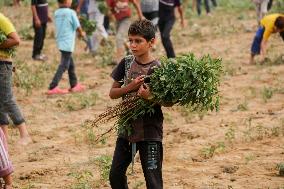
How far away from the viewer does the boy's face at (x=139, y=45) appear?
496 cm

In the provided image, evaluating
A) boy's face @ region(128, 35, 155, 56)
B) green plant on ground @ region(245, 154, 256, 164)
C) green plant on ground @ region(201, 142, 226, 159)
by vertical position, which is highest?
boy's face @ region(128, 35, 155, 56)

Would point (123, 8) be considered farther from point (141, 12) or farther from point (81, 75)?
point (81, 75)

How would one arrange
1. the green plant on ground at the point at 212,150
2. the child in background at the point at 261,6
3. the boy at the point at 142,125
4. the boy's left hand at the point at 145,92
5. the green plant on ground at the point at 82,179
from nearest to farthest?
the boy's left hand at the point at 145,92, the boy at the point at 142,125, the green plant on ground at the point at 82,179, the green plant on ground at the point at 212,150, the child in background at the point at 261,6

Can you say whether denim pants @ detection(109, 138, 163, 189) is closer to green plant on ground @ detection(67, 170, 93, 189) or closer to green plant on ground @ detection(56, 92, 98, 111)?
green plant on ground @ detection(67, 170, 93, 189)

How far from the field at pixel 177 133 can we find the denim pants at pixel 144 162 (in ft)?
3.90

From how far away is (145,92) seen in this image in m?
4.83

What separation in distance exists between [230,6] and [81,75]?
10387mm

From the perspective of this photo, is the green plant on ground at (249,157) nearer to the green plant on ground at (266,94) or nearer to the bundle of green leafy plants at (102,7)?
the green plant on ground at (266,94)

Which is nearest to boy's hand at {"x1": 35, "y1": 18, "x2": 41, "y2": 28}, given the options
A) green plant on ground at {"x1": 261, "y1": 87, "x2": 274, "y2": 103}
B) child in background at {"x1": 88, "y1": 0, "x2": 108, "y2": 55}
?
child in background at {"x1": 88, "y1": 0, "x2": 108, "y2": 55}

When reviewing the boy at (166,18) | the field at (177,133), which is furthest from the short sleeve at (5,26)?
the boy at (166,18)

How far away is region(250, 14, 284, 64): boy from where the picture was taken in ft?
38.1

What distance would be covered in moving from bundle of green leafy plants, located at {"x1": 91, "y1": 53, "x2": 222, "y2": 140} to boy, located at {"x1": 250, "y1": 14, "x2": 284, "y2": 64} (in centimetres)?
692

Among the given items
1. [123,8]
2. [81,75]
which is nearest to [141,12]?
[123,8]

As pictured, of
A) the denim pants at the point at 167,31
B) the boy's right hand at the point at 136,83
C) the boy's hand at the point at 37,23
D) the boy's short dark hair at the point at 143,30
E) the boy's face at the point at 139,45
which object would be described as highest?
the boy's short dark hair at the point at 143,30
